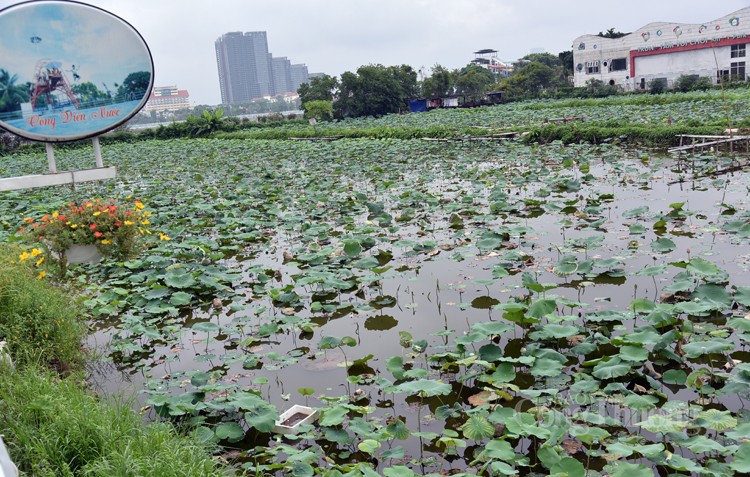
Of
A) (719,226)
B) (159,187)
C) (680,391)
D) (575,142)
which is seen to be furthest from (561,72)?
(680,391)

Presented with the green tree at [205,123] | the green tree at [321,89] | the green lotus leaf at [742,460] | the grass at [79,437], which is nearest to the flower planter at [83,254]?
the grass at [79,437]

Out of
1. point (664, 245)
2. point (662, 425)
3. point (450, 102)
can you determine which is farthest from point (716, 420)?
point (450, 102)

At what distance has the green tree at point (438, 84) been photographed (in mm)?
41853

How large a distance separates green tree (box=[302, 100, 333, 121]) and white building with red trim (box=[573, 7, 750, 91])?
66.5ft

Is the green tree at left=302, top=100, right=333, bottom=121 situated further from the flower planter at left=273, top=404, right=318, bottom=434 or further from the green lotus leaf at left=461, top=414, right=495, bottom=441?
the green lotus leaf at left=461, top=414, right=495, bottom=441

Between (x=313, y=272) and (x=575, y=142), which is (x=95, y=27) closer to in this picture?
(x=313, y=272)

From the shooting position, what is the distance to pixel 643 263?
5.38 m

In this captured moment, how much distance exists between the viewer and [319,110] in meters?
34.8

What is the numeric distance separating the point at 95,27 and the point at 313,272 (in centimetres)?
414

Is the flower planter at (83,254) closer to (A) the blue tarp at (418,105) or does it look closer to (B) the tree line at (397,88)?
(B) the tree line at (397,88)

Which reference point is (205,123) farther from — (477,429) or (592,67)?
(477,429)

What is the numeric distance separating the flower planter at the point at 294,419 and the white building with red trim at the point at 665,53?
122 ft

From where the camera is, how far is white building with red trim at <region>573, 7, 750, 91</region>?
36781 mm

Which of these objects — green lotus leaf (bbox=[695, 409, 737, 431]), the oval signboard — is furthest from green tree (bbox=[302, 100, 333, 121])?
green lotus leaf (bbox=[695, 409, 737, 431])
